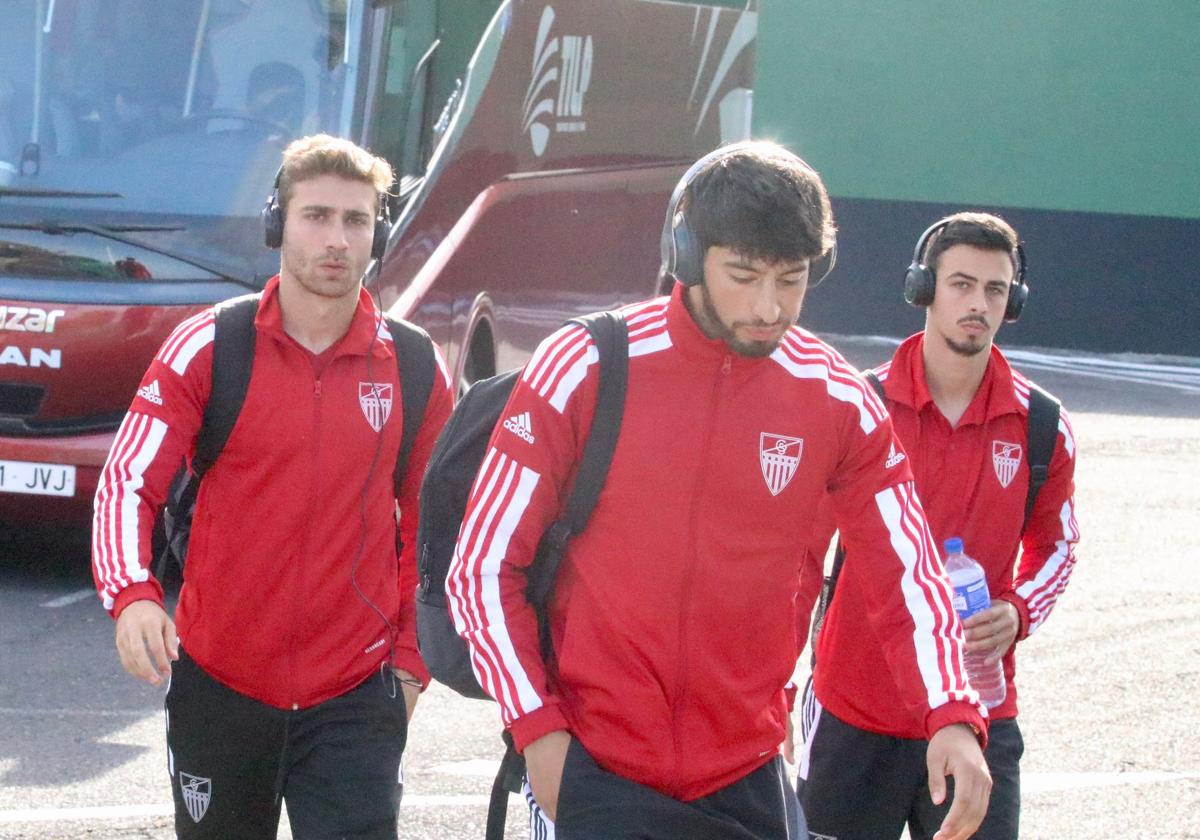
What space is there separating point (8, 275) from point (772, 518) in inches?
242

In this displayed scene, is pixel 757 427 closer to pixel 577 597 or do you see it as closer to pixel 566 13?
pixel 577 597

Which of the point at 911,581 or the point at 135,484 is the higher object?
the point at 911,581

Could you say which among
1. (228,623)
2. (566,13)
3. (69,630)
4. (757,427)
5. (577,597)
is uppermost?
(566,13)

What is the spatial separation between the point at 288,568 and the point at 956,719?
1624 millimetres

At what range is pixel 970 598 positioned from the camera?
14.4 feet

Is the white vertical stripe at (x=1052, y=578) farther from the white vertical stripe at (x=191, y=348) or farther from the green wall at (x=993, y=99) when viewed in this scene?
the green wall at (x=993, y=99)

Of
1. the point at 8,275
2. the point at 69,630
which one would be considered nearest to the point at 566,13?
the point at 8,275

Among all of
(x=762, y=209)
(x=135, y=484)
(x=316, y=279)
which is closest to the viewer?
(x=762, y=209)

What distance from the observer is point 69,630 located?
8.20 m

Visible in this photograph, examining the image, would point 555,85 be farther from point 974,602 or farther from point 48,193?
point 974,602

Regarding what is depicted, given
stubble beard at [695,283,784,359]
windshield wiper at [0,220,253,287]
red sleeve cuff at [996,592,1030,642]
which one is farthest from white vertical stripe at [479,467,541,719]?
windshield wiper at [0,220,253,287]

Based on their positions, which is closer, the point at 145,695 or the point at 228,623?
the point at 228,623

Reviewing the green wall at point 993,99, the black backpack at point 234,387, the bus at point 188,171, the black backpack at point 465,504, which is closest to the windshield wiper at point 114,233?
the bus at point 188,171

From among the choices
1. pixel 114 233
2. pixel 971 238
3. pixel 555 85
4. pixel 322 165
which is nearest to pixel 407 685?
pixel 322 165
